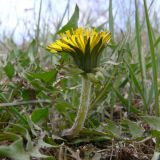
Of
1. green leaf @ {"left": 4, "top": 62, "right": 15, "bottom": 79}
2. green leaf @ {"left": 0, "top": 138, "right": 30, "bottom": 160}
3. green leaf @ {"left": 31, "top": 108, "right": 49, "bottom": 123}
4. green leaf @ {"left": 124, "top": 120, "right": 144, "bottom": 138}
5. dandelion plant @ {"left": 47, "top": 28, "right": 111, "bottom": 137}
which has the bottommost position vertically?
green leaf @ {"left": 124, "top": 120, "right": 144, "bottom": 138}

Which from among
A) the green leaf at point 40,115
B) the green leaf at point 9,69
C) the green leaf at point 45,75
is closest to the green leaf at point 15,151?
the green leaf at point 40,115

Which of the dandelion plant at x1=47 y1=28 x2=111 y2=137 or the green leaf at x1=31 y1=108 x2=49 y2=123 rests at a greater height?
the dandelion plant at x1=47 y1=28 x2=111 y2=137

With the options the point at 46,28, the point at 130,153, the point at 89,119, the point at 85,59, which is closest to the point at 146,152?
the point at 130,153

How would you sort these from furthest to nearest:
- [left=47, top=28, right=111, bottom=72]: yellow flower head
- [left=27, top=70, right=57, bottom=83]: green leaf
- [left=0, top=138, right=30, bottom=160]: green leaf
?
[left=27, top=70, right=57, bottom=83]: green leaf
[left=47, top=28, right=111, bottom=72]: yellow flower head
[left=0, top=138, right=30, bottom=160]: green leaf

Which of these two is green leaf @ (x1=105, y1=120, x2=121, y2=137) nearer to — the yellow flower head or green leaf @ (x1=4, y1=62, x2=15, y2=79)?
the yellow flower head

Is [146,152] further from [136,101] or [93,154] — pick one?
[136,101]

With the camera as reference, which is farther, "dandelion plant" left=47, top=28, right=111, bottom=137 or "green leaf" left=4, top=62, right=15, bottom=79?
"green leaf" left=4, top=62, right=15, bottom=79

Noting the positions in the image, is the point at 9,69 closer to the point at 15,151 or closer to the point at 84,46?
the point at 84,46

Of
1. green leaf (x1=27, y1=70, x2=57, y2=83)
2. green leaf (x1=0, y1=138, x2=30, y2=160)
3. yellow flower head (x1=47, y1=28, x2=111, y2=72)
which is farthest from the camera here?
green leaf (x1=27, y1=70, x2=57, y2=83)

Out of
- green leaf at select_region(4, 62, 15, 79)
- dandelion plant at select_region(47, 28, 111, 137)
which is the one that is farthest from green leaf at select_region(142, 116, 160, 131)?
green leaf at select_region(4, 62, 15, 79)
